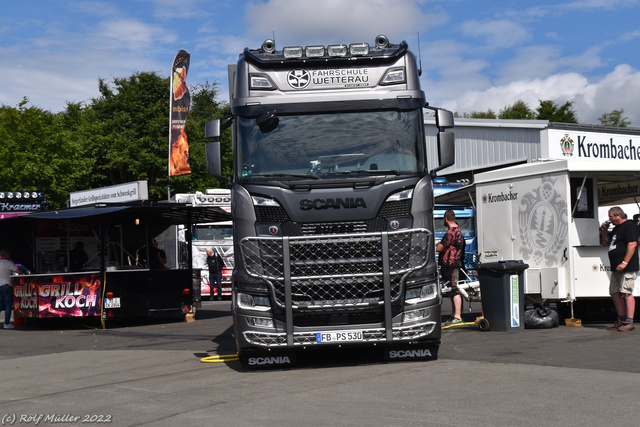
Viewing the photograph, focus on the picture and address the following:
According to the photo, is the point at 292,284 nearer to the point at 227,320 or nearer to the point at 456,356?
the point at 456,356

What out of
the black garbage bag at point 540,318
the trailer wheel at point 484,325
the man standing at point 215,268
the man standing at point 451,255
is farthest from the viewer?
the man standing at point 215,268

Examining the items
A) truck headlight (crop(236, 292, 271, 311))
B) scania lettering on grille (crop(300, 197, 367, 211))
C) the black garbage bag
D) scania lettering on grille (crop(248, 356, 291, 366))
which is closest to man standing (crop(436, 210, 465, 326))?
the black garbage bag

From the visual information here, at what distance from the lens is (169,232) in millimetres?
25062

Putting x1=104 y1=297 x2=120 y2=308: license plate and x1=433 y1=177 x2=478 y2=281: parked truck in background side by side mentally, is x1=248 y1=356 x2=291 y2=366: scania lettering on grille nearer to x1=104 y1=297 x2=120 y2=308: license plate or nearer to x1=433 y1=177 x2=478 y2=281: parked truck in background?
x1=104 y1=297 x2=120 y2=308: license plate

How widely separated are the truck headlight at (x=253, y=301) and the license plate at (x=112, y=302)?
9934mm

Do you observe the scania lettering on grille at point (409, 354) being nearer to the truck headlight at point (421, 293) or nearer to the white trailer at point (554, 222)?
the truck headlight at point (421, 293)

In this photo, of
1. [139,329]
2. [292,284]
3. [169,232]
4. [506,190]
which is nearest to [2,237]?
[169,232]

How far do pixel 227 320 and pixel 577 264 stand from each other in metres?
9.13

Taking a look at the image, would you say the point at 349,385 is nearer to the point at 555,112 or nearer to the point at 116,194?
the point at 116,194

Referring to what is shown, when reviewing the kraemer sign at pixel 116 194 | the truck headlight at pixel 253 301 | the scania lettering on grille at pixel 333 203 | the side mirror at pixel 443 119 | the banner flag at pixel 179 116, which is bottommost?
the truck headlight at pixel 253 301

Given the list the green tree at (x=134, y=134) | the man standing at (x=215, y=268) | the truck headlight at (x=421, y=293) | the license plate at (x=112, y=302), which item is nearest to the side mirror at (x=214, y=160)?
the truck headlight at (x=421, y=293)

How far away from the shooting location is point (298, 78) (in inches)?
448

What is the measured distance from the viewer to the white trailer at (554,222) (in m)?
15.1

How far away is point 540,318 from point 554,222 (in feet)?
5.56
